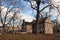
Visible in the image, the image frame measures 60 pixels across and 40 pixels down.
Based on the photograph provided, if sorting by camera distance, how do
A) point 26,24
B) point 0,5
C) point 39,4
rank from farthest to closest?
point 26,24, point 0,5, point 39,4

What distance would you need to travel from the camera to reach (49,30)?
197 feet

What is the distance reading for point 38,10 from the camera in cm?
3033

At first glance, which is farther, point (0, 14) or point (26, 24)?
point (26, 24)

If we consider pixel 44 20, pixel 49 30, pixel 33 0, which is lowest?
pixel 49 30

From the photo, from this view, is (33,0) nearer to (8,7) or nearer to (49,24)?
(8,7)

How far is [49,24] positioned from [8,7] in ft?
63.1

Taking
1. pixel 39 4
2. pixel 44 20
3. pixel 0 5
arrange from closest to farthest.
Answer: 1. pixel 39 4
2. pixel 0 5
3. pixel 44 20

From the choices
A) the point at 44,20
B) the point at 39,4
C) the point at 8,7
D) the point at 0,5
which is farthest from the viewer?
the point at 44,20

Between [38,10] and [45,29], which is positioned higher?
[38,10]

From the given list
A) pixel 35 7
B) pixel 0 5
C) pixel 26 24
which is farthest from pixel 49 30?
pixel 35 7

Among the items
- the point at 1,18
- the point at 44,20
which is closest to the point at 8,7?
the point at 1,18

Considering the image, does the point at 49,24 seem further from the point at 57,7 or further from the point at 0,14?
the point at 57,7

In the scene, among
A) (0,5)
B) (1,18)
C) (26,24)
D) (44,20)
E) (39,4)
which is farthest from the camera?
(26,24)

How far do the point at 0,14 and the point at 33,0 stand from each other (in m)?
25.8
